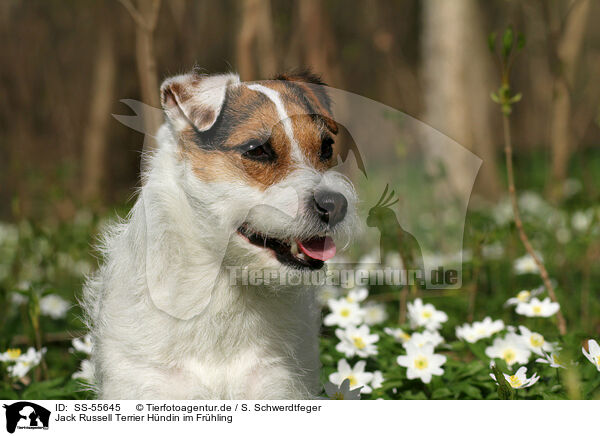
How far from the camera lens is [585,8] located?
26.8 ft

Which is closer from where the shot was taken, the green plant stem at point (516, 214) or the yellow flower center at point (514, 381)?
the yellow flower center at point (514, 381)

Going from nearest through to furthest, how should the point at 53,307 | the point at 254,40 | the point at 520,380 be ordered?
the point at 520,380 < the point at 53,307 < the point at 254,40

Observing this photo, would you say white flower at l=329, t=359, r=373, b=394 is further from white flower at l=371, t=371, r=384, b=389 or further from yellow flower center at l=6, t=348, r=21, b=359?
yellow flower center at l=6, t=348, r=21, b=359

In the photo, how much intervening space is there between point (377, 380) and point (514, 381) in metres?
0.74

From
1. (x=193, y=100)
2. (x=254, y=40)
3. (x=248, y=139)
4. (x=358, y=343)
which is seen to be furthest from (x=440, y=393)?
(x=254, y=40)

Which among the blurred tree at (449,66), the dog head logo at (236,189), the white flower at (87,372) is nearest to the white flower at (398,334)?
the dog head logo at (236,189)

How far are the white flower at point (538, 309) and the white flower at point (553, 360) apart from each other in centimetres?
38

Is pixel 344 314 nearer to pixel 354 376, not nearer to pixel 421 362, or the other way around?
pixel 354 376

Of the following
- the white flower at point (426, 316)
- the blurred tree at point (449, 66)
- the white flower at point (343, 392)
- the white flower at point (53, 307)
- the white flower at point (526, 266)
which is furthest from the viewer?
the blurred tree at point (449, 66)

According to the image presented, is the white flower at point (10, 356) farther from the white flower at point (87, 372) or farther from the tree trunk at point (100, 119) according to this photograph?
the tree trunk at point (100, 119)

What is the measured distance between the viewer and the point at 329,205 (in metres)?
2.83

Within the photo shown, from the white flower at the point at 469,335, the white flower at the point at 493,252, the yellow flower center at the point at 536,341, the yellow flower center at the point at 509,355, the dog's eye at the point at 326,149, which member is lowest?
the yellow flower center at the point at 509,355

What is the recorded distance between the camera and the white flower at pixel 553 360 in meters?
3.10

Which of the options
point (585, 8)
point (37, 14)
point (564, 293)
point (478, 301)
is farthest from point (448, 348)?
point (37, 14)
